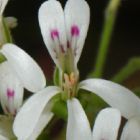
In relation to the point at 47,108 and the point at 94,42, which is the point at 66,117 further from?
the point at 94,42

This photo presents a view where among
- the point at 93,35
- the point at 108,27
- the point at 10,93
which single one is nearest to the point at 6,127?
the point at 10,93

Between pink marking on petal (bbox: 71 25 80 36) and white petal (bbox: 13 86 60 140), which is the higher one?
pink marking on petal (bbox: 71 25 80 36)

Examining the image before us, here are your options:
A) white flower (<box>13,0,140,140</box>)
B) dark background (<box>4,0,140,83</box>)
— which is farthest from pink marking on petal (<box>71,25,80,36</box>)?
dark background (<box>4,0,140,83</box>)

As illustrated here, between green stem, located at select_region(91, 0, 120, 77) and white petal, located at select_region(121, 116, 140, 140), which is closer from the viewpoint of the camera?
white petal, located at select_region(121, 116, 140, 140)

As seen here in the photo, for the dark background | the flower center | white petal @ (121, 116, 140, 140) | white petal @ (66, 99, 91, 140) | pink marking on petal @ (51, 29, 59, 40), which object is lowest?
the dark background

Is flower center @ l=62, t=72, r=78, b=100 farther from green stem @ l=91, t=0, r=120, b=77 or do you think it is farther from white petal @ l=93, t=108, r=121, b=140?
green stem @ l=91, t=0, r=120, b=77

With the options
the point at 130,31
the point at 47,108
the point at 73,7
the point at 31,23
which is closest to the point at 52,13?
the point at 73,7

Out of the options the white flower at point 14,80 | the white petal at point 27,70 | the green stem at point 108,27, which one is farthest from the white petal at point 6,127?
the green stem at point 108,27

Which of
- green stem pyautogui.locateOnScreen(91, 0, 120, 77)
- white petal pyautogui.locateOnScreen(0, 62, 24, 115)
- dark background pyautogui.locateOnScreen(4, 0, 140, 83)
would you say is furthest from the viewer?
dark background pyautogui.locateOnScreen(4, 0, 140, 83)
